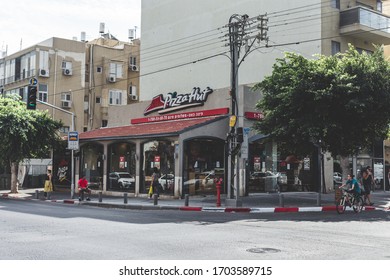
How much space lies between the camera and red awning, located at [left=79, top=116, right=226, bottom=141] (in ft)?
88.5

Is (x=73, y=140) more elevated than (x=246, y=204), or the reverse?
(x=73, y=140)

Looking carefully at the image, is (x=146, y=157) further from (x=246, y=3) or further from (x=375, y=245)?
(x=375, y=245)

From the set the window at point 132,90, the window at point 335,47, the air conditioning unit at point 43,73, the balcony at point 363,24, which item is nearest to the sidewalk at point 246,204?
the window at point 335,47

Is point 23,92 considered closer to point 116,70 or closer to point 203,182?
point 116,70

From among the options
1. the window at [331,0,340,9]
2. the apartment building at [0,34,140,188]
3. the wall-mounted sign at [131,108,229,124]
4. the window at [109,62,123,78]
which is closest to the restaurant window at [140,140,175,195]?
the wall-mounted sign at [131,108,229,124]

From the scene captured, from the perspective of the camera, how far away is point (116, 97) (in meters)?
54.9

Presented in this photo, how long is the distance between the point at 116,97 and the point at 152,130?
1059 inches

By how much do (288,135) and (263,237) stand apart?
11681 mm

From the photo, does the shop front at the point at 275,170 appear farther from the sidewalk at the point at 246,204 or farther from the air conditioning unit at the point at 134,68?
the air conditioning unit at the point at 134,68

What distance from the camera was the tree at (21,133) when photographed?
31656mm

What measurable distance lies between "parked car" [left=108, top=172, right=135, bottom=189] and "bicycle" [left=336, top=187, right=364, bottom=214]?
14.1m

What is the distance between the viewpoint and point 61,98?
51938 millimetres

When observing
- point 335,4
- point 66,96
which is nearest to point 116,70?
point 66,96

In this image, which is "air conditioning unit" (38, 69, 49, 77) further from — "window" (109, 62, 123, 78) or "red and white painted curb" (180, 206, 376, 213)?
"red and white painted curb" (180, 206, 376, 213)
